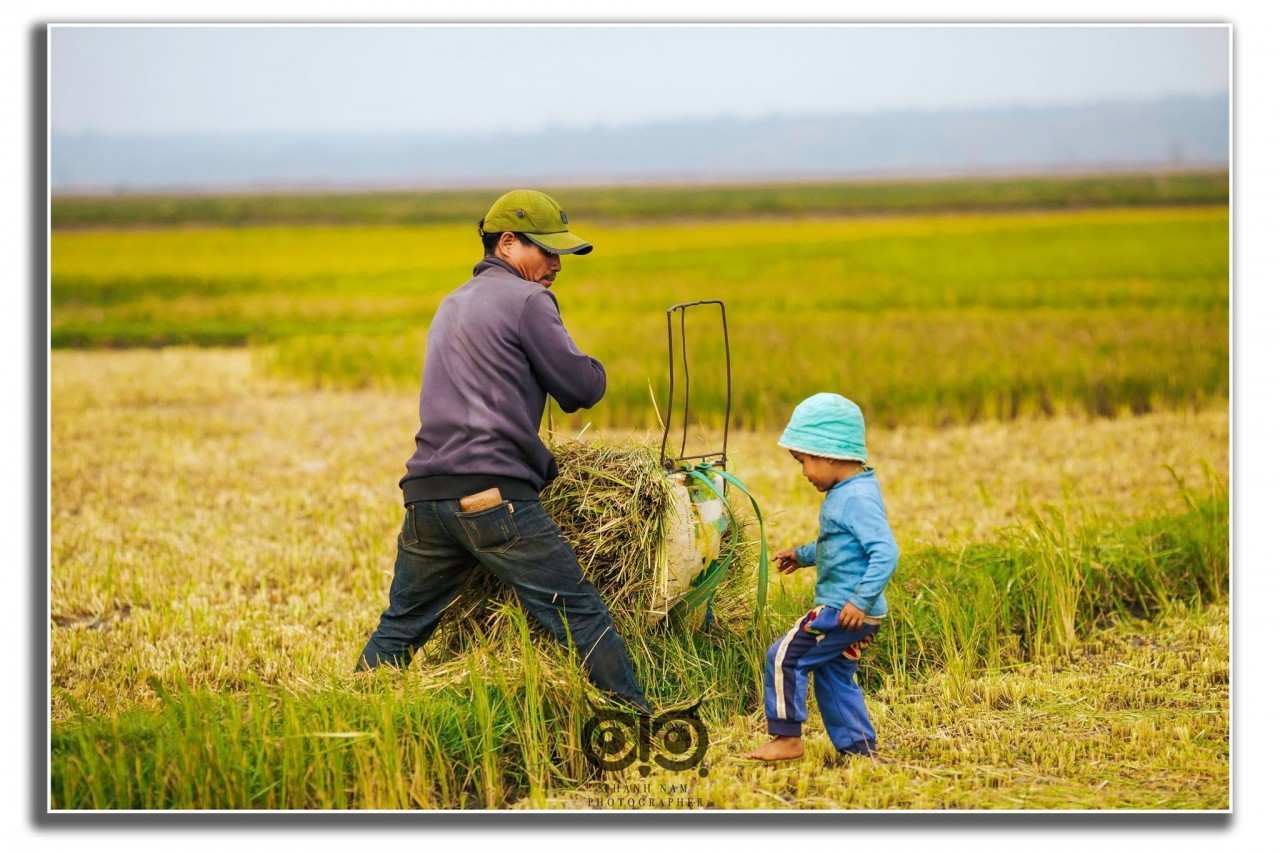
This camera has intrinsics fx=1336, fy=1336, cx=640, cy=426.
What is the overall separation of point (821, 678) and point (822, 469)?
664 mm

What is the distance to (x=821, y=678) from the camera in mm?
4195

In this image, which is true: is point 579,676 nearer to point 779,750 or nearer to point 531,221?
point 779,750

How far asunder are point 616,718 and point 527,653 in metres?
0.34

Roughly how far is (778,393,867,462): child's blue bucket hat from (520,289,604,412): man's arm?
2.04 ft

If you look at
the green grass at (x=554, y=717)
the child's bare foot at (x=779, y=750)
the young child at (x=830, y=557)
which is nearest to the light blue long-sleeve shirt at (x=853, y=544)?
the young child at (x=830, y=557)

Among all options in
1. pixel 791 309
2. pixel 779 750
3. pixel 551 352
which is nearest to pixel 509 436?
pixel 551 352

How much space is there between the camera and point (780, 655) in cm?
407

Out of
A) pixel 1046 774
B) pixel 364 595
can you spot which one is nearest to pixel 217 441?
pixel 364 595

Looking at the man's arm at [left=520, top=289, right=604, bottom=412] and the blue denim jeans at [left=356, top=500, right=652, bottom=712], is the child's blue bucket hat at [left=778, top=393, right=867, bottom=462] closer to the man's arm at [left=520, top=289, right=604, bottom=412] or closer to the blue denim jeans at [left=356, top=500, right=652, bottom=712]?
the man's arm at [left=520, top=289, right=604, bottom=412]

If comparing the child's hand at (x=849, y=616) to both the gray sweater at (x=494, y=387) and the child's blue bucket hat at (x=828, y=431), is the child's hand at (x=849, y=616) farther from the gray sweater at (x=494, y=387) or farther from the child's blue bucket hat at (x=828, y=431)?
the gray sweater at (x=494, y=387)

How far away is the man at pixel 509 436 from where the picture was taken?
401cm

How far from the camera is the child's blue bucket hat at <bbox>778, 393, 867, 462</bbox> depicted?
4047 millimetres

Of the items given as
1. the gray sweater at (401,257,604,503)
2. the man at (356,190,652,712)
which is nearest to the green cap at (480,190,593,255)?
the man at (356,190,652,712)
